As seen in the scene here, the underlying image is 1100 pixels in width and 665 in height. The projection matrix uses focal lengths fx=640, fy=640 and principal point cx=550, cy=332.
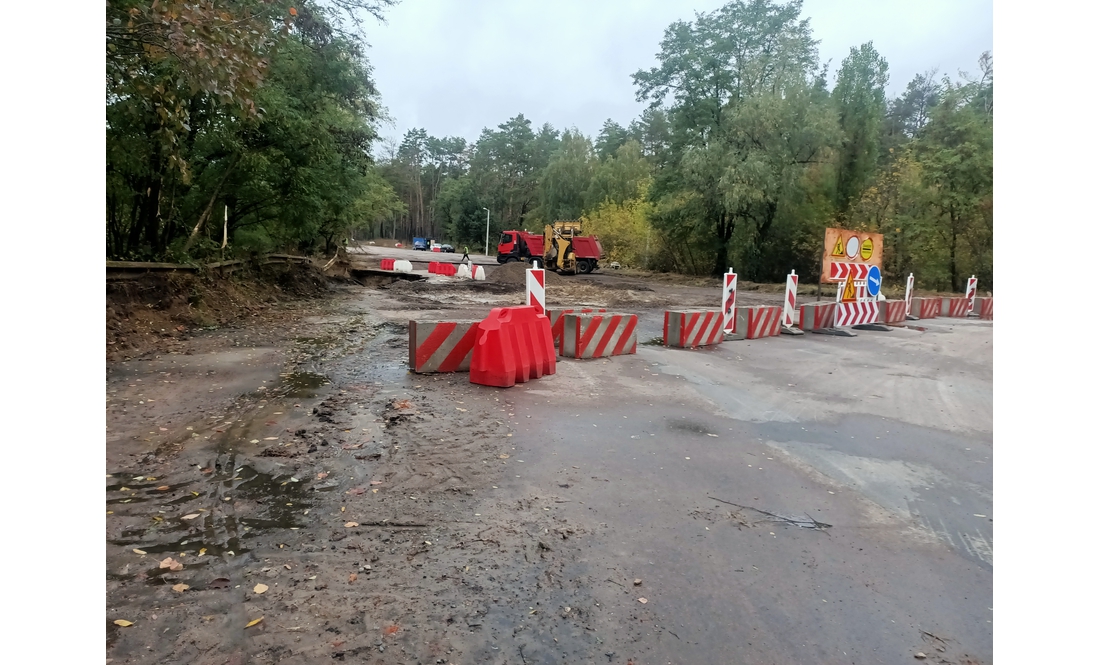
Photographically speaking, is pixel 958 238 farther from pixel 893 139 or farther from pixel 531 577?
pixel 531 577

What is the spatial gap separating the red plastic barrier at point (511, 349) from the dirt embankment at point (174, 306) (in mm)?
5615

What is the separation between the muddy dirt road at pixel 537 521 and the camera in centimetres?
310

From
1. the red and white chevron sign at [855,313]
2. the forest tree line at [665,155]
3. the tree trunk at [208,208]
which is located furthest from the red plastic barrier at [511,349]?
the tree trunk at [208,208]

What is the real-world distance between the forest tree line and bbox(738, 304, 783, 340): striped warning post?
4661 millimetres

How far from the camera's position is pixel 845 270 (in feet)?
52.7

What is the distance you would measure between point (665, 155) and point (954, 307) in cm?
2639

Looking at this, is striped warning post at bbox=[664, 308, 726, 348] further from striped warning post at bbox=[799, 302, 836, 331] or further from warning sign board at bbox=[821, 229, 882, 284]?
warning sign board at bbox=[821, 229, 882, 284]

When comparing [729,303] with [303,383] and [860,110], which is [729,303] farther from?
[860,110]

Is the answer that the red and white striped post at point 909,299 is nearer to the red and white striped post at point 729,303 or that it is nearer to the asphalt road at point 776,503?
the red and white striped post at point 729,303

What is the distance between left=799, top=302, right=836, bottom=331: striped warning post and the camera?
1575 cm

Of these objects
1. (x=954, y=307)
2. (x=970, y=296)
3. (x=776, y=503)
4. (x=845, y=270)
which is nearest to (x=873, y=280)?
(x=845, y=270)

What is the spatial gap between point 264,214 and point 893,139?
125 feet

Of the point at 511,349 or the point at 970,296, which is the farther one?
the point at 970,296

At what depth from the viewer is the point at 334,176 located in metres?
20.6
